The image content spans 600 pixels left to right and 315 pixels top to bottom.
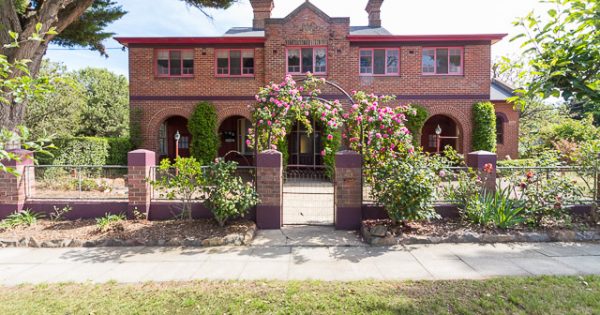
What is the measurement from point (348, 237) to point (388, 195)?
43.0 inches

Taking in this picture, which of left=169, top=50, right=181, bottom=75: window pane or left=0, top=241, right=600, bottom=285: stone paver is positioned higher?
left=169, top=50, right=181, bottom=75: window pane

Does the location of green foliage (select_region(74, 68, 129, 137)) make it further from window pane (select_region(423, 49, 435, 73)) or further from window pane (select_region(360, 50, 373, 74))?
window pane (select_region(423, 49, 435, 73))

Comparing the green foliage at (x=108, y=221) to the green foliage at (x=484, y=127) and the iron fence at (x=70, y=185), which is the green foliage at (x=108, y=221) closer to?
the iron fence at (x=70, y=185)

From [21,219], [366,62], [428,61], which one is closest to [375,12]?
[366,62]

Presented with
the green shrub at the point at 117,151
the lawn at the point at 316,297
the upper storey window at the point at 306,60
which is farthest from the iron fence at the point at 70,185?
the upper storey window at the point at 306,60

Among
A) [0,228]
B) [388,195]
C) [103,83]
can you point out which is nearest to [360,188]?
[388,195]

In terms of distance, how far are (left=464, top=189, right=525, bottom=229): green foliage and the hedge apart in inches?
509

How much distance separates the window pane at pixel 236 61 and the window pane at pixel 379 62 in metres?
6.09

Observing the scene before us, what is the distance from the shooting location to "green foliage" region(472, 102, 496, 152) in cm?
1361

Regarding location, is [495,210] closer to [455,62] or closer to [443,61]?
[443,61]

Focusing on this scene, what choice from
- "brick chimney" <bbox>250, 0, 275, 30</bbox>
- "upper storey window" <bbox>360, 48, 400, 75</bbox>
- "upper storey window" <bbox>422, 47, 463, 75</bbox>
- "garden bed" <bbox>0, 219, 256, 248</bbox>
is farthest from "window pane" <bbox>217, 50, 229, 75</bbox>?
"garden bed" <bbox>0, 219, 256, 248</bbox>

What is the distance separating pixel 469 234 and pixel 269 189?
380 cm

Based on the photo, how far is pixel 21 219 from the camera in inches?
248

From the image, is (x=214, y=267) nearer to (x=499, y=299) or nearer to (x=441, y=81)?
(x=499, y=299)
